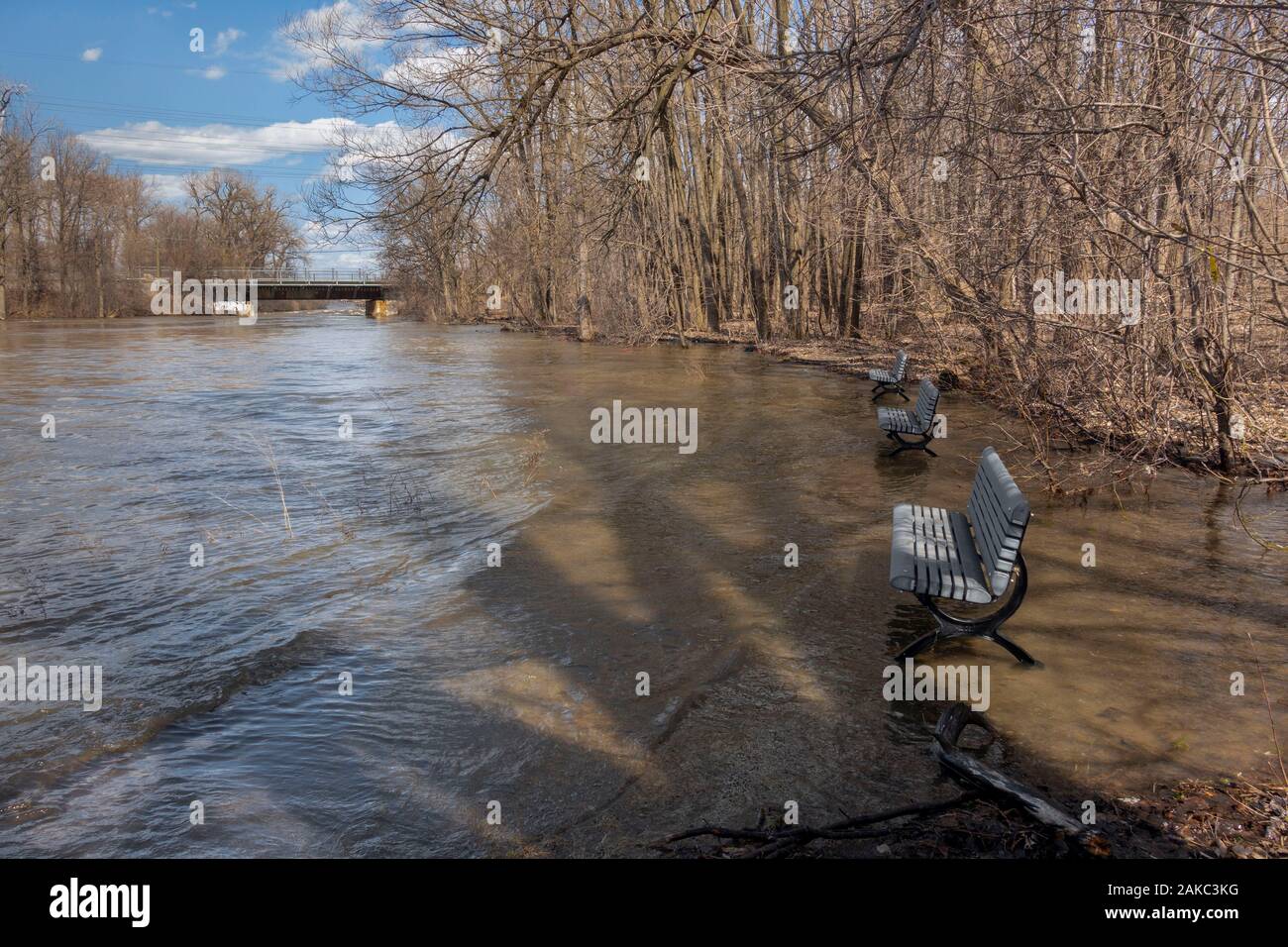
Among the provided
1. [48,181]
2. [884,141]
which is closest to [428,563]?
[884,141]

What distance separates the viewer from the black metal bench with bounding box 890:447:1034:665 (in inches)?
201

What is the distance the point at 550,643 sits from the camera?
239 inches

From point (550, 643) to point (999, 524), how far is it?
288 cm

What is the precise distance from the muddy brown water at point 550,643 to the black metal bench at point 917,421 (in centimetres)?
39

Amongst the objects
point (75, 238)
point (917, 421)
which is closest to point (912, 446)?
point (917, 421)

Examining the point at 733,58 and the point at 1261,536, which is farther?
the point at 733,58

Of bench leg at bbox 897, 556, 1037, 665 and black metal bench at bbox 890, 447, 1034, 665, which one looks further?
bench leg at bbox 897, 556, 1037, 665

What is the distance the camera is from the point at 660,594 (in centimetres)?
693

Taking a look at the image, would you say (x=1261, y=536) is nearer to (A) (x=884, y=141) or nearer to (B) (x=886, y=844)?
(B) (x=886, y=844)

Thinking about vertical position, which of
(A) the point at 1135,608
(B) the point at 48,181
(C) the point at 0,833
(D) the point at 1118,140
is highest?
(B) the point at 48,181

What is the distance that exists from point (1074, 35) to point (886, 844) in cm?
754

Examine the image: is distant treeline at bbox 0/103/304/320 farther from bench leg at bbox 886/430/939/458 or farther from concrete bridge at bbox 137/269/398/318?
A: bench leg at bbox 886/430/939/458

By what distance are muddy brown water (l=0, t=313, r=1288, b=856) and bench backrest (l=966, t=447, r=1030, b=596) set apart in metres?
0.64

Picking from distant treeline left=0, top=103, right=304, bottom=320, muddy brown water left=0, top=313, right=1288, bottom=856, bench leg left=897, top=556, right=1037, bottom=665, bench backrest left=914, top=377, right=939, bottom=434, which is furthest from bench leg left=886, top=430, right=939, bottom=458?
distant treeline left=0, top=103, right=304, bottom=320
